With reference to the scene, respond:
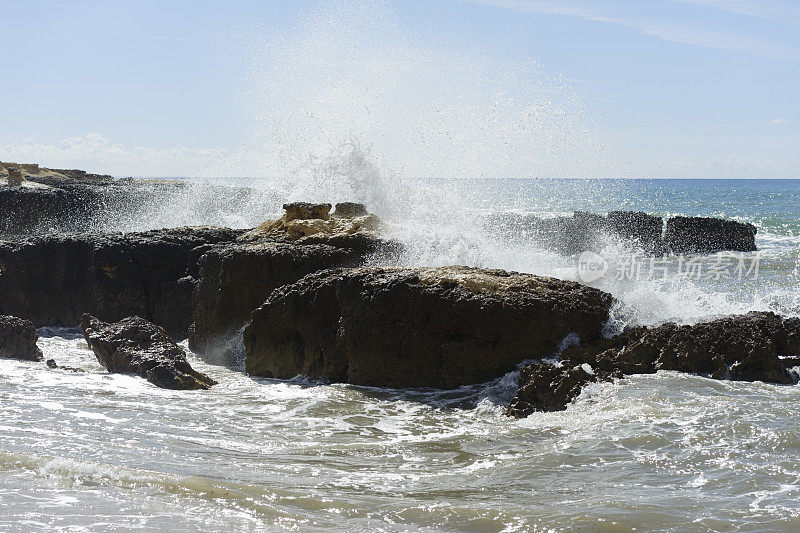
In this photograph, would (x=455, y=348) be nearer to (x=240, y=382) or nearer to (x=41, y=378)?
(x=240, y=382)

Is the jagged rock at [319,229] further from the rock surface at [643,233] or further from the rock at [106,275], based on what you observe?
the rock surface at [643,233]

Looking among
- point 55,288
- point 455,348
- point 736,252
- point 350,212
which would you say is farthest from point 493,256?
point 736,252

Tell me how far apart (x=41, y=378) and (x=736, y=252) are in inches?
697

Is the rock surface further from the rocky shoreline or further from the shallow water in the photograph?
the shallow water

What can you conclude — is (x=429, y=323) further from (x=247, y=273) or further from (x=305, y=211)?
(x=305, y=211)

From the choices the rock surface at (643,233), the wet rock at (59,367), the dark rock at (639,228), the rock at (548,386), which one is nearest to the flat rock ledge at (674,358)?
the rock at (548,386)

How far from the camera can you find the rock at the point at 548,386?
525 centimetres

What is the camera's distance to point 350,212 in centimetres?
1002

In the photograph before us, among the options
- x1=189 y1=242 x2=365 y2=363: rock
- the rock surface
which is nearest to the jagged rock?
x1=189 y1=242 x2=365 y2=363: rock

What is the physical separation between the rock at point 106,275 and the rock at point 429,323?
3140 millimetres

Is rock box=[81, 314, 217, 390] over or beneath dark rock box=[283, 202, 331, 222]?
beneath

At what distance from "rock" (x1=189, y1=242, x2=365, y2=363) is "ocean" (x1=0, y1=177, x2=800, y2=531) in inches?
38.6

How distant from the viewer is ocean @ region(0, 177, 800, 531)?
11.3 ft

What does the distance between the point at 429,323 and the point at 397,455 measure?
1.69 meters
